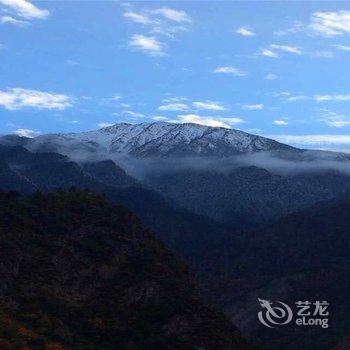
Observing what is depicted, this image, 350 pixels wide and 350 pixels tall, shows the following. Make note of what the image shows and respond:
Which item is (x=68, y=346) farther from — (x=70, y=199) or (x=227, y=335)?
(x=70, y=199)

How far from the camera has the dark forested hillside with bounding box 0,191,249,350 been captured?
2800 inches

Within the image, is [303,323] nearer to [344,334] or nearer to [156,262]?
[344,334]

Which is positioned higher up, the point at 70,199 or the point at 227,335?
the point at 70,199

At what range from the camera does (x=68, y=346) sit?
65812 millimetres

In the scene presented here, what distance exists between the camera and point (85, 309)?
77.9 m

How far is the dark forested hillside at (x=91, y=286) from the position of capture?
71125 mm

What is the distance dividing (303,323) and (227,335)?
77687 mm

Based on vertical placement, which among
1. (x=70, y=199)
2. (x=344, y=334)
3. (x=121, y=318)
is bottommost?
(x=344, y=334)

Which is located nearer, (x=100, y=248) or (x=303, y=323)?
(x=100, y=248)

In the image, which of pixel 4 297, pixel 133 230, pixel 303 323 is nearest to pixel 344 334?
pixel 303 323

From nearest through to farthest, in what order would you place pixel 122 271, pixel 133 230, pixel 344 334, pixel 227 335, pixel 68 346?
pixel 68 346 → pixel 227 335 → pixel 122 271 → pixel 133 230 → pixel 344 334

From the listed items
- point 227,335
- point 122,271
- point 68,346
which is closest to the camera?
point 68,346

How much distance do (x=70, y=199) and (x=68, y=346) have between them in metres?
42.9

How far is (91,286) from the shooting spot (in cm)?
8412
